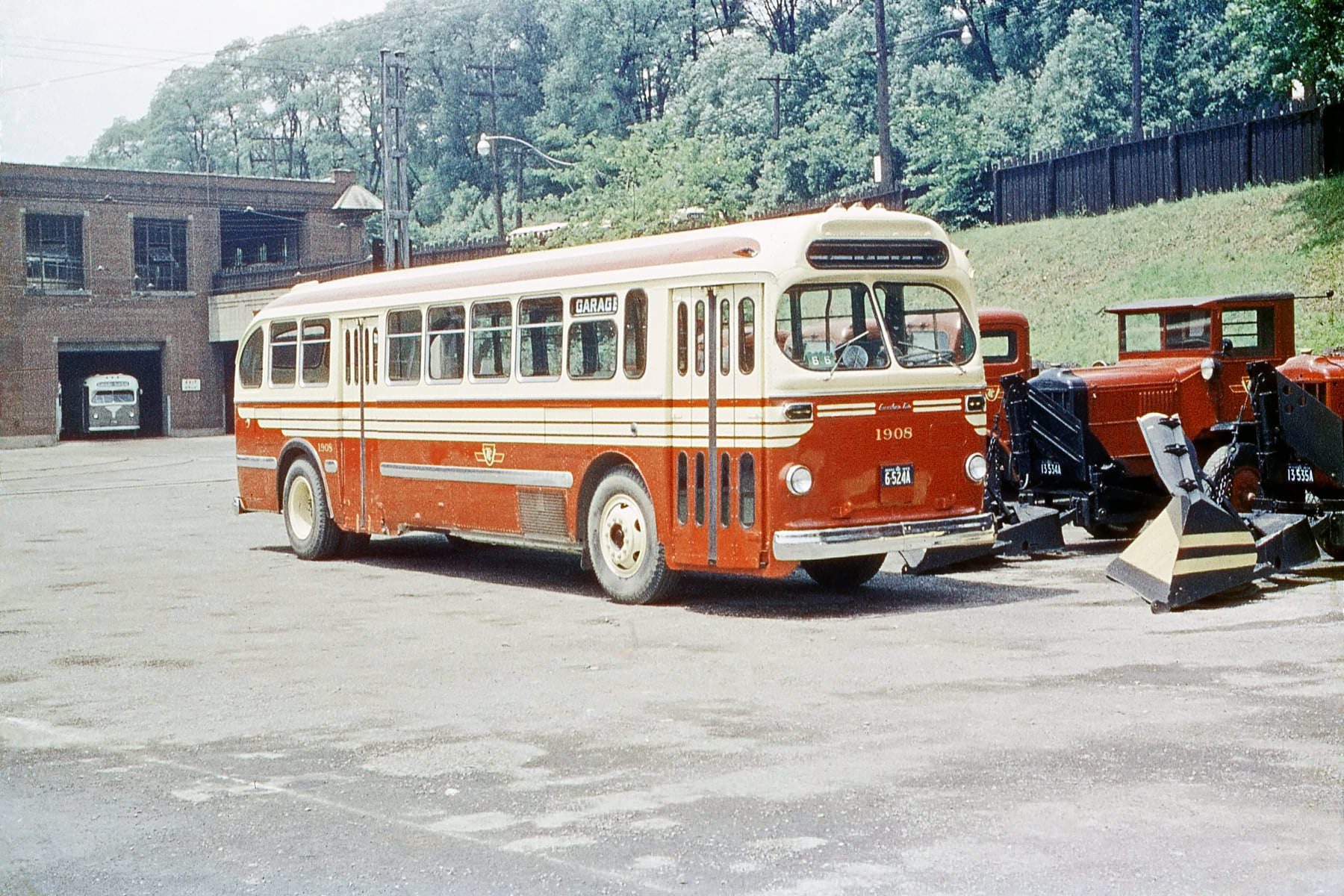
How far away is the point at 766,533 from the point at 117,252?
53.7 meters

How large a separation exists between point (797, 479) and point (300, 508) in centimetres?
794

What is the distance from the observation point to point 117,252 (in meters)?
61.3

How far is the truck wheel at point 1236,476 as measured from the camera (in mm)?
15414

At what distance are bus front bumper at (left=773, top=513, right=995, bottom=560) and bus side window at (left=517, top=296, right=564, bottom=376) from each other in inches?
122

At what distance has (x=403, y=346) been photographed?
16.6 meters

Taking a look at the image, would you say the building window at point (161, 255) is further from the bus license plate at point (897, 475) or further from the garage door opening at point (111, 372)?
the bus license plate at point (897, 475)

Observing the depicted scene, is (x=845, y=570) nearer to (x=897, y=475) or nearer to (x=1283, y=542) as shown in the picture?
(x=897, y=475)

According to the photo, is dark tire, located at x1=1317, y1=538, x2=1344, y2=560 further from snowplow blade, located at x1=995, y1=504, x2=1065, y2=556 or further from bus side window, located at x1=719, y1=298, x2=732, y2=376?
bus side window, located at x1=719, y1=298, x2=732, y2=376

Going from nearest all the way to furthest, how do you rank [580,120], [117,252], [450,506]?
[450,506] < [117,252] < [580,120]

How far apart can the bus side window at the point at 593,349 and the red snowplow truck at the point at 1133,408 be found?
4955 mm

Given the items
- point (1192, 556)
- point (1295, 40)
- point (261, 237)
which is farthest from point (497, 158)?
point (1192, 556)

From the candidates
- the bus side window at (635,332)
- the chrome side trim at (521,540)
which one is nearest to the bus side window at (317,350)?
the chrome side trim at (521,540)

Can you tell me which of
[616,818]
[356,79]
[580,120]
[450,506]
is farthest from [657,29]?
[616,818]

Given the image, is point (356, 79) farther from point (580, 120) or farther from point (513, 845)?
point (513, 845)
